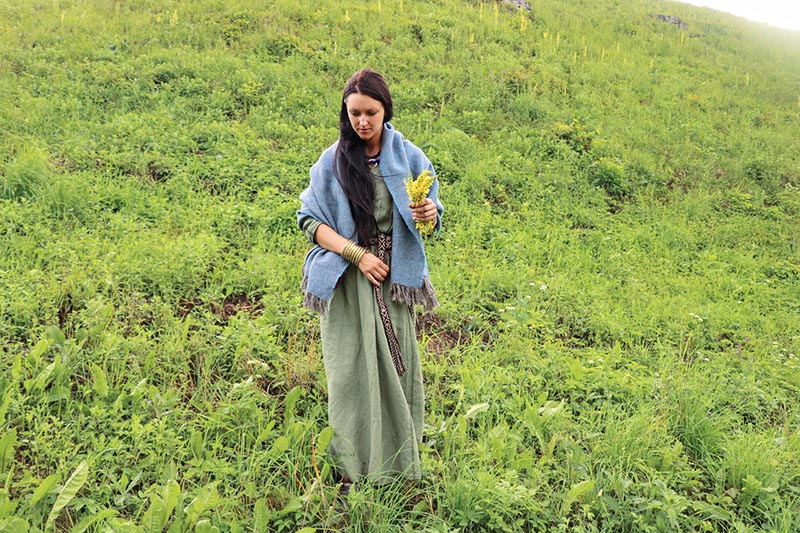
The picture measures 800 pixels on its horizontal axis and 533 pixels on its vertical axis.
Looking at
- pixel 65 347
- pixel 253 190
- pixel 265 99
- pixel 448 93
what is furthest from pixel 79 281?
pixel 448 93

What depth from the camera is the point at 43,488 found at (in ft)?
7.29

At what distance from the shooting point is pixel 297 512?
2395 millimetres

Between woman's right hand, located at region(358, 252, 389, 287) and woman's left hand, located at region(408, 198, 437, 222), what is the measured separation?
0.85 feet

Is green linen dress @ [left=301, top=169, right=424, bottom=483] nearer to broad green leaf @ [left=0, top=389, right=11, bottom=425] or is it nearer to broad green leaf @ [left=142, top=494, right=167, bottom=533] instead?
broad green leaf @ [left=142, top=494, right=167, bottom=533]

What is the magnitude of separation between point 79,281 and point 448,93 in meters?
6.41

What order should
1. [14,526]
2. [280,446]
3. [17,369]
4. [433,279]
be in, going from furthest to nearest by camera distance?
1. [433,279]
2. [17,369]
3. [280,446]
4. [14,526]

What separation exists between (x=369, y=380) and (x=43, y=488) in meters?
1.41

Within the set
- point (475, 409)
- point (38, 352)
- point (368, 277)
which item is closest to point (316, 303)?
point (368, 277)

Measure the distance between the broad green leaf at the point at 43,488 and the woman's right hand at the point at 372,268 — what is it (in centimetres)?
156

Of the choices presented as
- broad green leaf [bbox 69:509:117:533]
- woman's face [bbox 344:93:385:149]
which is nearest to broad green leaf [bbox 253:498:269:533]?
broad green leaf [bbox 69:509:117:533]

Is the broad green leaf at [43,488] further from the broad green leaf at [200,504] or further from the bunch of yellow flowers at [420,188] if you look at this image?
the bunch of yellow flowers at [420,188]

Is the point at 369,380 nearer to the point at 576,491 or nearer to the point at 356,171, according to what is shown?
the point at 356,171

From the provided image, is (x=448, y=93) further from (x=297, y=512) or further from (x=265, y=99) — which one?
(x=297, y=512)

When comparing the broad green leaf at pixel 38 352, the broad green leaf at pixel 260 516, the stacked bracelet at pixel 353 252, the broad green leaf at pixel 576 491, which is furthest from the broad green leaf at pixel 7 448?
the broad green leaf at pixel 576 491
